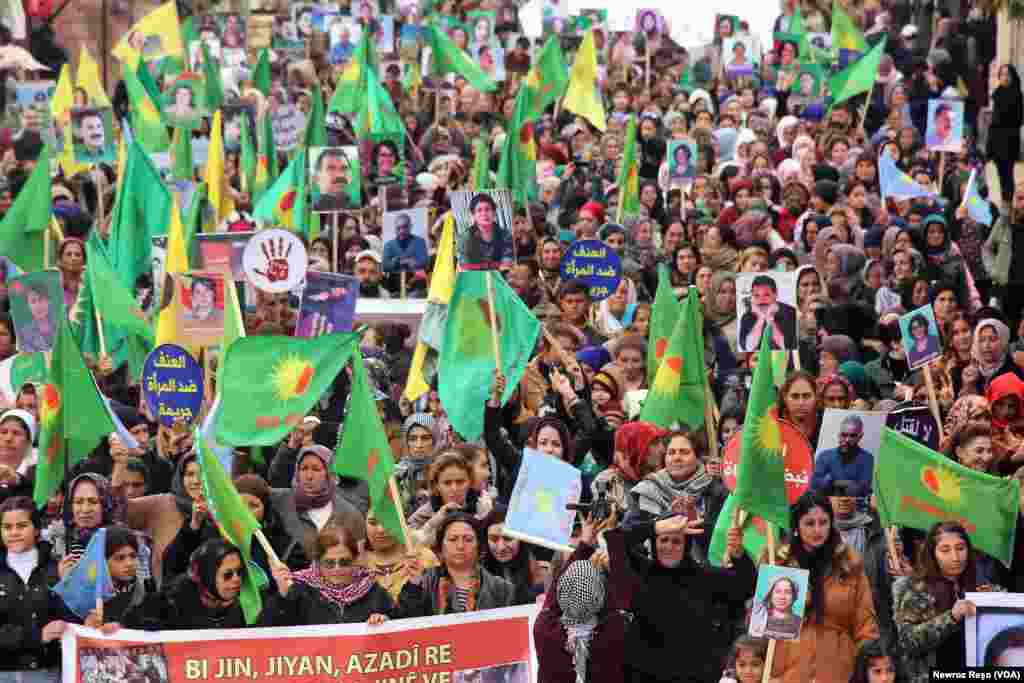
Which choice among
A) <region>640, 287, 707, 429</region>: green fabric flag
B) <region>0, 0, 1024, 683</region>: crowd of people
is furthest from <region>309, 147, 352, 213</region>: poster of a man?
<region>640, 287, 707, 429</region>: green fabric flag

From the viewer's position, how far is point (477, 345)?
49.5 ft

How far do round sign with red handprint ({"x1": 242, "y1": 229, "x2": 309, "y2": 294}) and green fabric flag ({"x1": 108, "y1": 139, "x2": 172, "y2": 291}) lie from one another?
2.65m

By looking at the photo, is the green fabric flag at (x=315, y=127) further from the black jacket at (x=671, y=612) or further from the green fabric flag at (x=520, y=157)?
the black jacket at (x=671, y=612)

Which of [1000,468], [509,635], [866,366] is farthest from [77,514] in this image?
[866,366]

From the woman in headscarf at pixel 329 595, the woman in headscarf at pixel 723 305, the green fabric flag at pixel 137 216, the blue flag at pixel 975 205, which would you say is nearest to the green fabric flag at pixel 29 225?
the green fabric flag at pixel 137 216

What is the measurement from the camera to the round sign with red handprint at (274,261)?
631 inches

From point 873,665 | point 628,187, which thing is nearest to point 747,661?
point 873,665

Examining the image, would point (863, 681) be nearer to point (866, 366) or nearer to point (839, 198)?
point (866, 366)

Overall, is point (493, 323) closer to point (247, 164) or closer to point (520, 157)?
point (520, 157)

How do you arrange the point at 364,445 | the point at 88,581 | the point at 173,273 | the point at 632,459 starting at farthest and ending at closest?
the point at 173,273, the point at 364,445, the point at 632,459, the point at 88,581

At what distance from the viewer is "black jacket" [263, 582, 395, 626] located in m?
11.3

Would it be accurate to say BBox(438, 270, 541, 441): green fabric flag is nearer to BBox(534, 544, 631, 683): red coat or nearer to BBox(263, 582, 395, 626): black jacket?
BBox(263, 582, 395, 626): black jacket

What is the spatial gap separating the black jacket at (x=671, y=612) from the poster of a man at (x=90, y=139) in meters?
11.9

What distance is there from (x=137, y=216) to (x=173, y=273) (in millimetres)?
3459
